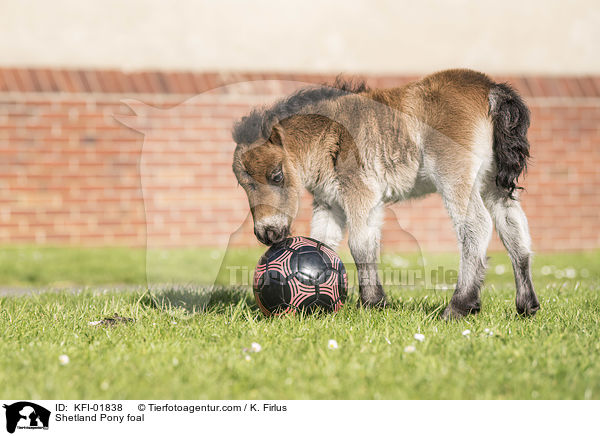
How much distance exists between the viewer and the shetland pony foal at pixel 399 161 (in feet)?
14.9

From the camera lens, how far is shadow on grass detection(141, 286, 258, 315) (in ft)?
16.4

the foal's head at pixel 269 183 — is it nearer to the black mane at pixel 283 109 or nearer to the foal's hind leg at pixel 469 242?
the black mane at pixel 283 109

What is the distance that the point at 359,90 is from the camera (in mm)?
5074

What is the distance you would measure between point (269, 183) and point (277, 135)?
1.35 ft

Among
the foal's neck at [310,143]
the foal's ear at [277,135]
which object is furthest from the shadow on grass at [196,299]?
the foal's ear at [277,135]

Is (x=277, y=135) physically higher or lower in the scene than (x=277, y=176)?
higher

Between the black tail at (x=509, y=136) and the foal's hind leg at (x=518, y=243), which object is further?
the foal's hind leg at (x=518, y=243)

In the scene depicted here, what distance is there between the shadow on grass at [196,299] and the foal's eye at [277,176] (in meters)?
1.06

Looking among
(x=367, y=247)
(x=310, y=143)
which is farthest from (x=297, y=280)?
(x=310, y=143)

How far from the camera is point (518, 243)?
15.4 ft

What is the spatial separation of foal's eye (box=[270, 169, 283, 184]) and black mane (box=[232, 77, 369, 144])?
301mm


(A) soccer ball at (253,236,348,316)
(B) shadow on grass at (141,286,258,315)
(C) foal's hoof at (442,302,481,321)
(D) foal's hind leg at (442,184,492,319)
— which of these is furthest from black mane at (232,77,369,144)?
(C) foal's hoof at (442,302,481,321)
